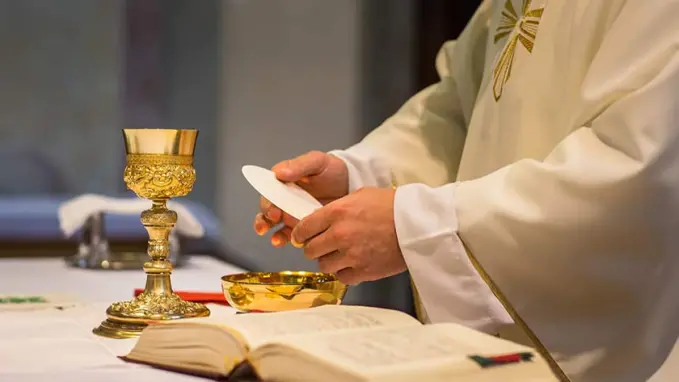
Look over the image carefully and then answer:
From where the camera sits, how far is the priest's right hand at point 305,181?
5.54ft

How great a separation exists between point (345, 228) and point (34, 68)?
3.79 metres

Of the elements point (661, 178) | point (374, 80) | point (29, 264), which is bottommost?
point (29, 264)

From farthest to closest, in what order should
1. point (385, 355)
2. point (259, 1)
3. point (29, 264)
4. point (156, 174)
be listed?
point (259, 1) < point (29, 264) < point (156, 174) < point (385, 355)

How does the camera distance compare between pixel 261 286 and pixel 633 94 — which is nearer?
pixel 633 94

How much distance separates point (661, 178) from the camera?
4.19 ft

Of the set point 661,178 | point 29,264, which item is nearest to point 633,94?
point 661,178

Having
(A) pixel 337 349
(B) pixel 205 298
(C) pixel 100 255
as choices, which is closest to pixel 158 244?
(B) pixel 205 298

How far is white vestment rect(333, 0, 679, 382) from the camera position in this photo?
50.7 inches

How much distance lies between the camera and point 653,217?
1289 mm

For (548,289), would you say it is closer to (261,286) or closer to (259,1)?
(261,286)

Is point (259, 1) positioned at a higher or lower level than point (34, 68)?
higher

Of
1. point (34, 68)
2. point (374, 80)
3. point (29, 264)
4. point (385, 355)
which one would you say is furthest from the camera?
point (34, 68)

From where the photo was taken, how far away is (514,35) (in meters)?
1.67

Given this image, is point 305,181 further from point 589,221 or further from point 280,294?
point 589,221
